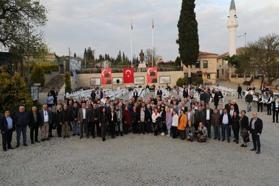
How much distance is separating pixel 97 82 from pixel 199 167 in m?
55.7

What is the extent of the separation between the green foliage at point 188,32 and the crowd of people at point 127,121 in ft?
140

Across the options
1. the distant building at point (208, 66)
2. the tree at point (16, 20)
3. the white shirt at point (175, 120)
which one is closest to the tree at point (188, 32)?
the distant building at point (208, 66)

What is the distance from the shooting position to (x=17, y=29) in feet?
109

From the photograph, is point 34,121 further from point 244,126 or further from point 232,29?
point 232,29

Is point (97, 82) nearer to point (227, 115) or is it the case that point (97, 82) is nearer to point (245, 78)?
point (245, 78)

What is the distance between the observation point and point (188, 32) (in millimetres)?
60531

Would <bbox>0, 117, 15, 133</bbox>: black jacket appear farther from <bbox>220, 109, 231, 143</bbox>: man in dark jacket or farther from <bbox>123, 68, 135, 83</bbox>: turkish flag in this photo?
<bbox>123, 68, 135, 83</bbox>: turkish flag

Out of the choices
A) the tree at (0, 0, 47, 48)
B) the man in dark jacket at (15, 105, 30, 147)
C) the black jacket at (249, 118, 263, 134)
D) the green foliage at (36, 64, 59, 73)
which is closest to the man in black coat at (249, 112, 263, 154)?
the black jacket at (249, 118, 263, 134)

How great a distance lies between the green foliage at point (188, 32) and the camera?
60.6 meters

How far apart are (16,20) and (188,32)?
32.3 meters

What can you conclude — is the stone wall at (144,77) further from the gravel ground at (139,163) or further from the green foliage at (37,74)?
the gravel ground at (139,163)

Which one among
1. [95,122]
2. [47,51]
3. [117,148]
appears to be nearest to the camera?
[117,148]

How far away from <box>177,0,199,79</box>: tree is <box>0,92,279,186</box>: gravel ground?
4439cm

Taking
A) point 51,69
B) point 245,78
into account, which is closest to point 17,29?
point 51,69
